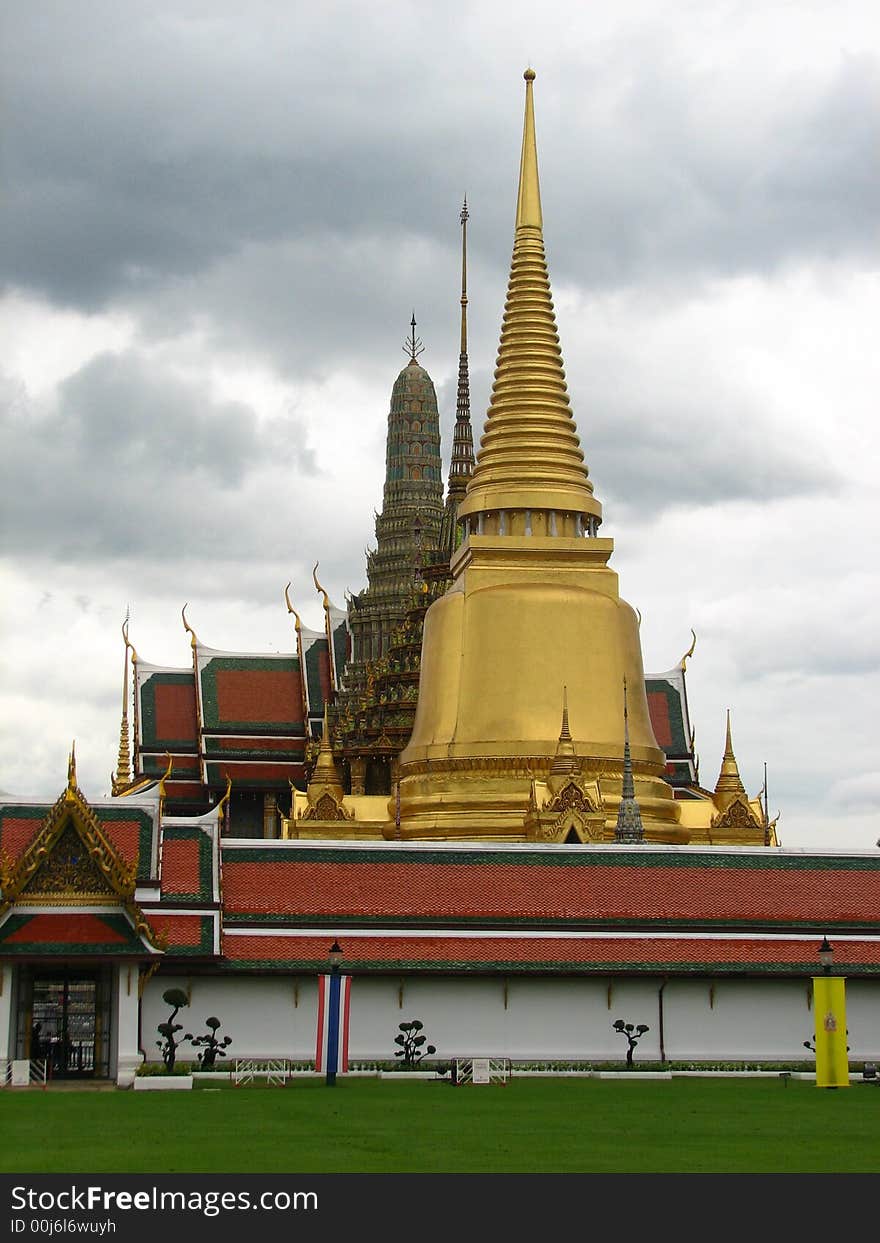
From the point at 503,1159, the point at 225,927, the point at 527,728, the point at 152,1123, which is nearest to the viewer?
the point at 503,1159

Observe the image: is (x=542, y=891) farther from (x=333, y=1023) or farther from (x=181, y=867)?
(x=333, y=1023)

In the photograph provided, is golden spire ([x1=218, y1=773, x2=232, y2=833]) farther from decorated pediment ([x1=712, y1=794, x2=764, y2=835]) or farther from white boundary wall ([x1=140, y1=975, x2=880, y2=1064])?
decorated pediment ([x1=712, y1=794, x2=764, y2=835])

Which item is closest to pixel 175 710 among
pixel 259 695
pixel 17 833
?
pixel 259 695

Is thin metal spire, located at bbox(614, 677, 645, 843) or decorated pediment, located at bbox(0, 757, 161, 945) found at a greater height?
thin metal spire, located at bbox(614, 677, 645, 843)

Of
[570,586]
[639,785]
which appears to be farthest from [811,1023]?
[570,586]

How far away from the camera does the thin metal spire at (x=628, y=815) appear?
40875mm

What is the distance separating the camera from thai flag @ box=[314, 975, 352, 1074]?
27.2 metres

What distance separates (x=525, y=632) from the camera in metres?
45.8

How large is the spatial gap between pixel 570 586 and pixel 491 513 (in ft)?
7.67

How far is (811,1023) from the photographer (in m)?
32.7

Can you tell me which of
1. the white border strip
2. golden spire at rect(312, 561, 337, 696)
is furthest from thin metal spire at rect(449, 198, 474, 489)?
the white border strip

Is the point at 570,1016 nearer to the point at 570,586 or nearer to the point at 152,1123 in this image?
the point at 152,1123

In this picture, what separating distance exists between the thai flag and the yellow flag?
19.2 feet

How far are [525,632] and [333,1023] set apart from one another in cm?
1924
